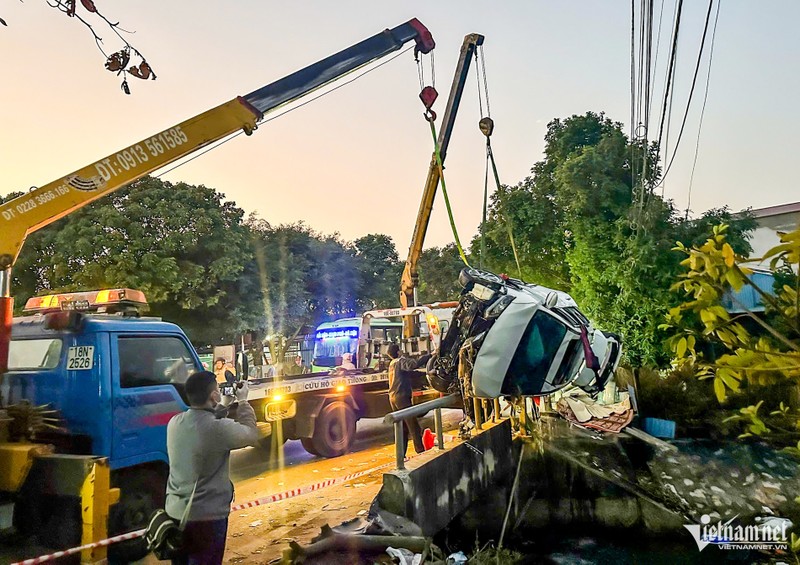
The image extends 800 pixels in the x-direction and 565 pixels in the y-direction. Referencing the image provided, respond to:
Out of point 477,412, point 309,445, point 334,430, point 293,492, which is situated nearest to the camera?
Result: point 293,492

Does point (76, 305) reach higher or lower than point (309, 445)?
higher

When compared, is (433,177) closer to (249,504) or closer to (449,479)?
(449,479)

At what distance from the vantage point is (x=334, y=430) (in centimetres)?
902

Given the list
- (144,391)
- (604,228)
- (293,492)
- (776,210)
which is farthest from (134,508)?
(776,210)

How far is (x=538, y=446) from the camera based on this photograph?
7449 millimetres

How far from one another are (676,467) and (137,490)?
6.94 metres

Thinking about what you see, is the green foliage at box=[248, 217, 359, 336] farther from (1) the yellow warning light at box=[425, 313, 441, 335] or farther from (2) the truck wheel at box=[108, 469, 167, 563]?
(2) the truck wheel at box=[108, 469, 167, 563]

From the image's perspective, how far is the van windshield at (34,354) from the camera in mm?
4758

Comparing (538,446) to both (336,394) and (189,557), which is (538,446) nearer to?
(336,394)

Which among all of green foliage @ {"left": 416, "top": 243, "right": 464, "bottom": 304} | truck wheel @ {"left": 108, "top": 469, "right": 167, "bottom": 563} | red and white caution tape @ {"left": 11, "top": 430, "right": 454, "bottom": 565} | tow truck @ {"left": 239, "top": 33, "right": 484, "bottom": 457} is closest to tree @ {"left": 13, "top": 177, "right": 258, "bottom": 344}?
tow truck @ {"left": 239, "top": 33, "right": 484, "bottom": 457}

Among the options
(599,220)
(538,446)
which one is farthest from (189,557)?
(599,220)

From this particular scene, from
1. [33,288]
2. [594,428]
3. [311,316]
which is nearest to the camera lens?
[594,428]

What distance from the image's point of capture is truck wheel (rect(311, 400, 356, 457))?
876 cm

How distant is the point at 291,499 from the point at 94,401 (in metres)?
2.65
